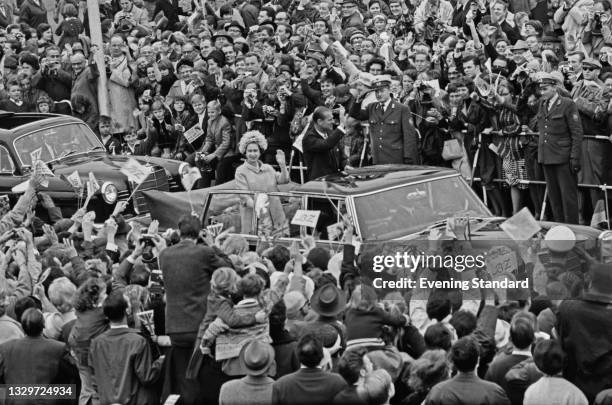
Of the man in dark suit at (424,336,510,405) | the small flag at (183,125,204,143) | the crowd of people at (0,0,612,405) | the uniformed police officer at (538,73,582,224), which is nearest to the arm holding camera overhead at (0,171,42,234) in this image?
the crowd of people at (0,0,612,405)

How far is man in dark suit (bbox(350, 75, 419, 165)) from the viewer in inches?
714

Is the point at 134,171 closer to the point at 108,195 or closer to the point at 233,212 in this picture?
the point at 108,195

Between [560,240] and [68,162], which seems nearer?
[560,240]

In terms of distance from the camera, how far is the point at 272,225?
1547cm

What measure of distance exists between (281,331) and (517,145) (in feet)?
27.7

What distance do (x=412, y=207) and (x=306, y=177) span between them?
4464 mm

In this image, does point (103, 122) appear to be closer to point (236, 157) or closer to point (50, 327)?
point (236, 157)

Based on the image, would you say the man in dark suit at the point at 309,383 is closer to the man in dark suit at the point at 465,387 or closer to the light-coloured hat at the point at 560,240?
the man in dark suit at the point at 465,387

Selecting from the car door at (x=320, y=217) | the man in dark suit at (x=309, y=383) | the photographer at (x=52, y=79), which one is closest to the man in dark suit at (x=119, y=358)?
the man in dark suit at (x=309, y=383)

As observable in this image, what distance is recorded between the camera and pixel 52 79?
24016 mm

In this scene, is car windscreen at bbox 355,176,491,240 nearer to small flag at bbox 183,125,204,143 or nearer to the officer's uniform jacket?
the officer's uniform jacket

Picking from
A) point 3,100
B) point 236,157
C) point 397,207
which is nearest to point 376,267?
point 397,207

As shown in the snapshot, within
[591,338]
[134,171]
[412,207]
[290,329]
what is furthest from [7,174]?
[591,338]

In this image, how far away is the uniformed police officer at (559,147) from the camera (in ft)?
56.6
